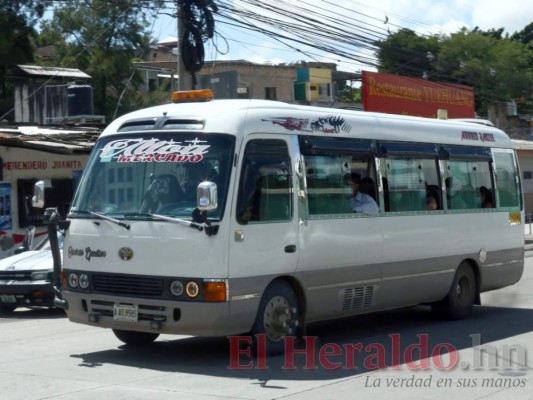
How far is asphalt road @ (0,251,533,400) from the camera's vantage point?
8.92 metres

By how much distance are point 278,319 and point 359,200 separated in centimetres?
221

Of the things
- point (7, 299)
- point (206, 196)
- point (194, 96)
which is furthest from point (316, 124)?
point (7, 299)

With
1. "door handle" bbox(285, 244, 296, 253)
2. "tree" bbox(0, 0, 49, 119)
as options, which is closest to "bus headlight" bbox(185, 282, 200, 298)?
"door handle" bbox(285, 244, 296, 253)

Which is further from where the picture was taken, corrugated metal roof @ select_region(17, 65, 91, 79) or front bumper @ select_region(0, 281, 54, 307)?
corrugated metal roof @ select_region(17, 65, 91, 79)

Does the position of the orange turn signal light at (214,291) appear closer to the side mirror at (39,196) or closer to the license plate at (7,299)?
the side mirror at (39,196)

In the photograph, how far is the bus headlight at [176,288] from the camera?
9.95 metres

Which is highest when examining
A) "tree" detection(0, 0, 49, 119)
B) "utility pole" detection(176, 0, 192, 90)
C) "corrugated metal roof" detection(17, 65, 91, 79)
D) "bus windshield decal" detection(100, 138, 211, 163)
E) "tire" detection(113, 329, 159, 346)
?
"tree" detection(0, 0, 49, 119)

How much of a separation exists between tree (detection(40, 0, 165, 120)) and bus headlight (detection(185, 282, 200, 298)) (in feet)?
143

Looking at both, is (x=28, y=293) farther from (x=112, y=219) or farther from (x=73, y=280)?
(x=112, y=219)

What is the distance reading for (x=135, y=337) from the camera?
11586mm

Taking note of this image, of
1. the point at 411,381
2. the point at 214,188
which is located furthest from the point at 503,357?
the point at 214,188

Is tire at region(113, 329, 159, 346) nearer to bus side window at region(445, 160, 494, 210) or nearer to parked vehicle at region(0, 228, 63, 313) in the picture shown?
parked vehicle at region(0, 228, 63, 313)

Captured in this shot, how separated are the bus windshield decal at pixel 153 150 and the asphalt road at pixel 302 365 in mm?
2197

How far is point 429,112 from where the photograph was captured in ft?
118
